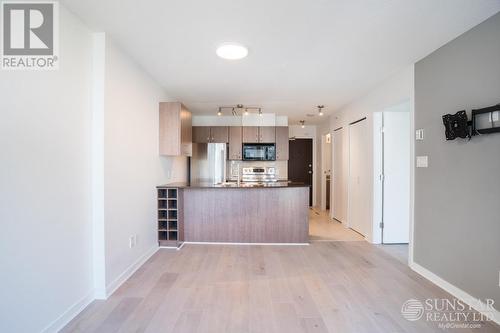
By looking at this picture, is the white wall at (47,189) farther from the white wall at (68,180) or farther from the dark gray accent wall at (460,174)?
the dark gray accent wall at (460,174)

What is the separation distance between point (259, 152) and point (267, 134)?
18.2 inches

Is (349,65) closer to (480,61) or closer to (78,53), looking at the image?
(480,61)

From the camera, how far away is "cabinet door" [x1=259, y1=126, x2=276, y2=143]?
550cm

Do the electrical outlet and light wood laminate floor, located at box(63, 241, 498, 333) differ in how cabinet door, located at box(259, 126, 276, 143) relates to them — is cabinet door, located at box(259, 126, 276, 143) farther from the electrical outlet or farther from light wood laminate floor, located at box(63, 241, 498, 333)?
the electrical outlet

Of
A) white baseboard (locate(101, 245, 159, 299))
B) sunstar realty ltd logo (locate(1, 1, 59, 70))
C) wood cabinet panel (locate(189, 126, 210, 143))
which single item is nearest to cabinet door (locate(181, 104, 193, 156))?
wood cabinet panel (locate(189, 126, 210, 143))

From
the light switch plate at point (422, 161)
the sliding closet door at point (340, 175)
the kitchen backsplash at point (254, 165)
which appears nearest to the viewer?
the light switch plate at point (422, 161)

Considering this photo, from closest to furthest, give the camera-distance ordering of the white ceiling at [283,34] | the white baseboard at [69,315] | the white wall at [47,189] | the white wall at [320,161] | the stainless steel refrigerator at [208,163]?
1. the white wall at [47,189]
2. the white baseboard at [69,315]
3. the white ceiling at [283,34]
4. the stainless steel refrigerator at [208,163]
5. the white wall at [320,161]

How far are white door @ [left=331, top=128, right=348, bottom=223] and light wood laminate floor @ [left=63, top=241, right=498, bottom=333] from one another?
5.71 ft

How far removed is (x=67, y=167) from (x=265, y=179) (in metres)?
4.55

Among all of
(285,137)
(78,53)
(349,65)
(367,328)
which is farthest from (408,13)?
(285,137)

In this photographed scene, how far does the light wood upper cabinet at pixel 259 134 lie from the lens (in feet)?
18.0

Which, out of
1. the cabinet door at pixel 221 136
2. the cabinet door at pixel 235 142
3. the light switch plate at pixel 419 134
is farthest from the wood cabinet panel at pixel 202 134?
the light switch plate at pixel 419 134

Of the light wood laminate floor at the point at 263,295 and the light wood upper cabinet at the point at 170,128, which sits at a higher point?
the light wood upper cabinet at the point at 170,128

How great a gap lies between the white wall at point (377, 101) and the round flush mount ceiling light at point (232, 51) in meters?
2.05
